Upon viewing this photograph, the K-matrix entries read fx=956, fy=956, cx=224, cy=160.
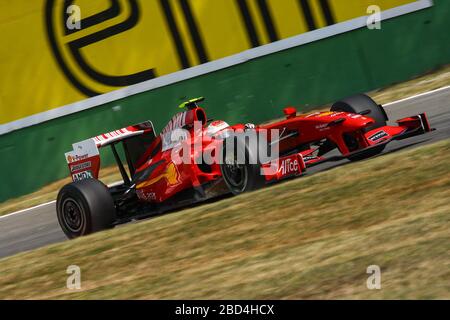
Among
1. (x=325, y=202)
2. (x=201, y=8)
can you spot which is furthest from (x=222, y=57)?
(x=325, y=202)

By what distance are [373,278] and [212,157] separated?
175 inches

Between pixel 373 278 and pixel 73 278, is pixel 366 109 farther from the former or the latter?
pixel 373 278

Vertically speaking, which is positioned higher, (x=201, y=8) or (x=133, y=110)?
(x=201, y=8)

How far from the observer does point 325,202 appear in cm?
812

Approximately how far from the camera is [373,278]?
226 inches

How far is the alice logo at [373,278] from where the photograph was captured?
5578 millimetres

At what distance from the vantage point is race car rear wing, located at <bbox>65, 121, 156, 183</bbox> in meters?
10.9

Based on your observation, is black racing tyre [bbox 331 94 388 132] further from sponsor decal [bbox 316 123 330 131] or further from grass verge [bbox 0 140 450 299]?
grass verge [bbox 0 140 450 299]

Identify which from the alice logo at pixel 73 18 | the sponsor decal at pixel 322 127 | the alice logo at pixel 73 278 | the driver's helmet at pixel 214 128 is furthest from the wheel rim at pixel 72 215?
the alice logo at pixel 73 18

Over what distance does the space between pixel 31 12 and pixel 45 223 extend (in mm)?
4736

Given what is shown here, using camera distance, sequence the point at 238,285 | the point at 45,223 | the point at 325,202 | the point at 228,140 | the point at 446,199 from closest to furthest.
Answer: the point at 238,285, the point at 446,199, the point at 325,202, the point at 228,140, the point at 45,223

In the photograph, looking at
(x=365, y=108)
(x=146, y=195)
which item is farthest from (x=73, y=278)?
(x=365, y=108)

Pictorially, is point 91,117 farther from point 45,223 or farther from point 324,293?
point 324,293

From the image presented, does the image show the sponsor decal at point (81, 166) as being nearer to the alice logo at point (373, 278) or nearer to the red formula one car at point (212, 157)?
the red formula one car at point (212, 157)
